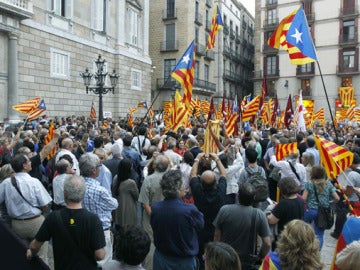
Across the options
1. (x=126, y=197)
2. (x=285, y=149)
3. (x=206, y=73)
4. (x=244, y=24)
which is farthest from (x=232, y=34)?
(x=126, y=197)

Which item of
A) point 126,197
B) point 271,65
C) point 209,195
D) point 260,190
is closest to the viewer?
point 209,195

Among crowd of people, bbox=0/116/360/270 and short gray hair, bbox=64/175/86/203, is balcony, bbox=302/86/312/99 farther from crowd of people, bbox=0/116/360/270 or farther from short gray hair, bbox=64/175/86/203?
short gray hair, bbox=64/175/86/203

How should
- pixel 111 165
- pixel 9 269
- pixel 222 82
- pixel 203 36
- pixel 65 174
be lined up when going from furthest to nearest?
pixel 222 82
pixel 203 36
pixel 111 165
pixel 65 174
pixel 9 269

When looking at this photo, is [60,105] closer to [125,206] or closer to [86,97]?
[86,97]

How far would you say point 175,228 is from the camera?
11.7 feet

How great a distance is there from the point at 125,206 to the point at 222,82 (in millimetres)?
41678

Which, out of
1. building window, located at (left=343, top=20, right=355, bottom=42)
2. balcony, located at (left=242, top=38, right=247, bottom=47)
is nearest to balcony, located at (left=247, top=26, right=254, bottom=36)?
balcony, located at (left=242, top=38, right=247, bottom=47)

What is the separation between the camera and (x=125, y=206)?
505 centimetres

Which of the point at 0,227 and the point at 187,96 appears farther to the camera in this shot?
the point at 187,96

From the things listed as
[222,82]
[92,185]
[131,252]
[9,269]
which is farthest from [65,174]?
[222,82]

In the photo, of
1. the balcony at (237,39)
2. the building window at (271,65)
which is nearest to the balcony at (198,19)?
the building window at (271,65)

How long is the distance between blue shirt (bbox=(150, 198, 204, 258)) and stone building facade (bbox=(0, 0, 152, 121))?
15.0 m

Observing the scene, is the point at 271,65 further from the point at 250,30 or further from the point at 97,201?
the point at 97,201

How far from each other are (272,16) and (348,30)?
29.4ft
